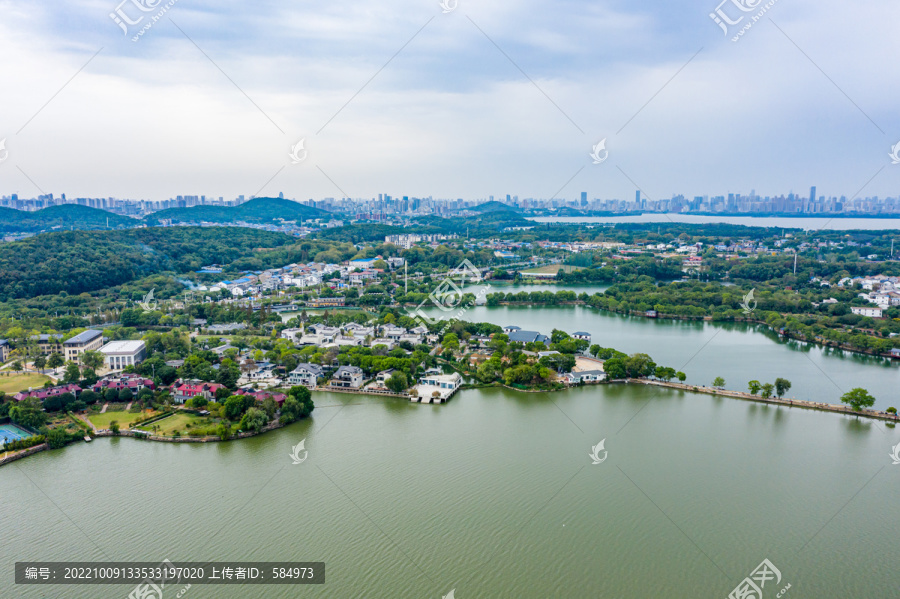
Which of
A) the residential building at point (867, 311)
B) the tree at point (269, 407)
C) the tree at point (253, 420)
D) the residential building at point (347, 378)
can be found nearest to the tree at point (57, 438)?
the tree at point (253, 420)

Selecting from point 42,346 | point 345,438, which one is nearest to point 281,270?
point 42,346

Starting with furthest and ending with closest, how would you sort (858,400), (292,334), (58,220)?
(58,220) → (292,334) → (858,400)

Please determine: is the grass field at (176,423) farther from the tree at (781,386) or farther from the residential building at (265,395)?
the tree at (781,386)

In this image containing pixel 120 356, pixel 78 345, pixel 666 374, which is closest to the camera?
pixel 666 374

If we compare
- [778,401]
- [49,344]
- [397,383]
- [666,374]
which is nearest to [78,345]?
[49,344]

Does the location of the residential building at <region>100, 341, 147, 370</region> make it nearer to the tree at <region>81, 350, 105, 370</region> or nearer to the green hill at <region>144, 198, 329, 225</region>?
the tree at <region>81, 350, 105, 370</region>

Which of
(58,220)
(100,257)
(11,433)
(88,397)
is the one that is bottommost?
(11,433)

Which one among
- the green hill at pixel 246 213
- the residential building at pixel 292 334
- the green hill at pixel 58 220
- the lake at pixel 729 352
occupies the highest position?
the green hill at pixel 246 213

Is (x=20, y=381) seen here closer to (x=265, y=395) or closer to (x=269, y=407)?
(x=265, y=395)
